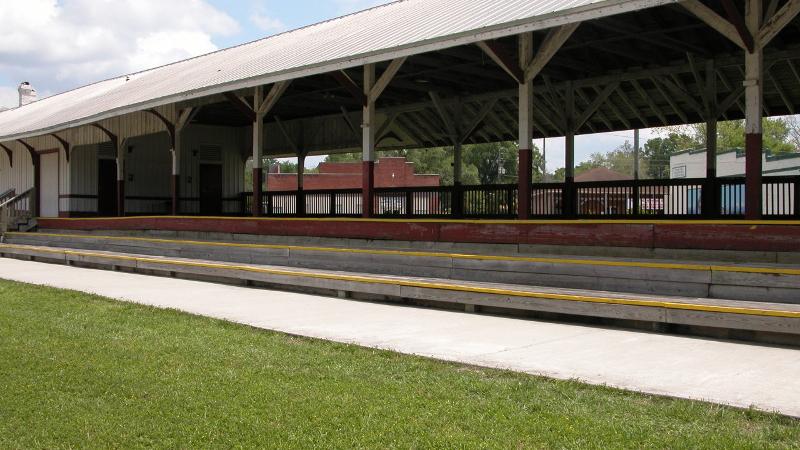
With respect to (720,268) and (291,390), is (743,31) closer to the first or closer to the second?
(720,268)

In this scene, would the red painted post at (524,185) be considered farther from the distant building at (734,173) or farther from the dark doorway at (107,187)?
the dark doorway at (107,187)

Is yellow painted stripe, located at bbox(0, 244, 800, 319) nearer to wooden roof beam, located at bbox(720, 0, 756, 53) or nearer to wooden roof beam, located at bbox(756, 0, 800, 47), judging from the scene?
wooden roof beam, located at bbox(720, 0, 756, 53)

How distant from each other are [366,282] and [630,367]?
17.8 feet

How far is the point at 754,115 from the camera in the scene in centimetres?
959

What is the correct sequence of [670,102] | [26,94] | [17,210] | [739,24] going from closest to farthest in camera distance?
1. [739,24]
2. [670,102]
3. [17,210]
4. [26,94]

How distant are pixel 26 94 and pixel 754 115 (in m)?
43.3

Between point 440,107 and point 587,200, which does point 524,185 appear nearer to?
point 587,200

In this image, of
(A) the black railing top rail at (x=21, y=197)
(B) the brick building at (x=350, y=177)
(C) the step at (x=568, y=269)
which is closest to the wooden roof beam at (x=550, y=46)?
(C) the step at (x=568, y=269)

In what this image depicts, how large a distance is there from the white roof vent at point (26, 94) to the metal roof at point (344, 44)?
728 inches

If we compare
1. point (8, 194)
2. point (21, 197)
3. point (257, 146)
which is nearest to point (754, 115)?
point (257, 146)

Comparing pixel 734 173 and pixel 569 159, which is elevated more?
pixel 734 173

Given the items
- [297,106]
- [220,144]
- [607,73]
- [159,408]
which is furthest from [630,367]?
[220,144]

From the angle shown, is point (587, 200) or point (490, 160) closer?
point (587, 200)

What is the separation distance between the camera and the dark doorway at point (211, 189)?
28422mm
